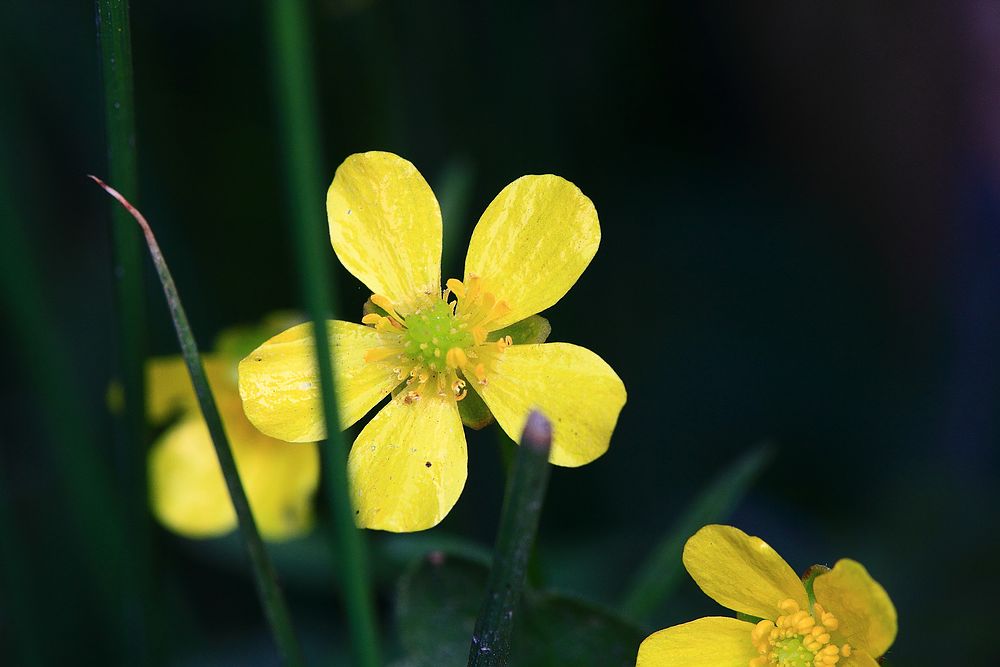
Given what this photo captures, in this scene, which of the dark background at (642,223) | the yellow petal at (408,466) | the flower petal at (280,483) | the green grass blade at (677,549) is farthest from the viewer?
the dark background at (642,223)

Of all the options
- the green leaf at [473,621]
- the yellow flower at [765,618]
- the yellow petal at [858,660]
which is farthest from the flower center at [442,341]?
the yellow petal at [858,660]

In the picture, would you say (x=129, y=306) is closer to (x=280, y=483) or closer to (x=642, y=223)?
(x=280, y=483)

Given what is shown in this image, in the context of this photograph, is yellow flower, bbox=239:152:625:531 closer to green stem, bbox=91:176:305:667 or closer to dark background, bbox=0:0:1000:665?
green stem, bbox=91:176:305:667

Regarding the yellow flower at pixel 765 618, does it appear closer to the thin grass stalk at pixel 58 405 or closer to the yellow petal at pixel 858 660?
the yellow petal at pixel 858 660

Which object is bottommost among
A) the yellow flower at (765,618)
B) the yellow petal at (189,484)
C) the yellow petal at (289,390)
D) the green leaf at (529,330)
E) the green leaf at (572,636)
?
the yellow petal at (189,484)

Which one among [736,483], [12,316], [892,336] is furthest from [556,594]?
[892,336]

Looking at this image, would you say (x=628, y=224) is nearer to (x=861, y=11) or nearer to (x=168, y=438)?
(x=861, y=11)

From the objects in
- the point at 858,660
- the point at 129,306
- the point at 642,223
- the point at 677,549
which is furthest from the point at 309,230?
the point at 642,223
